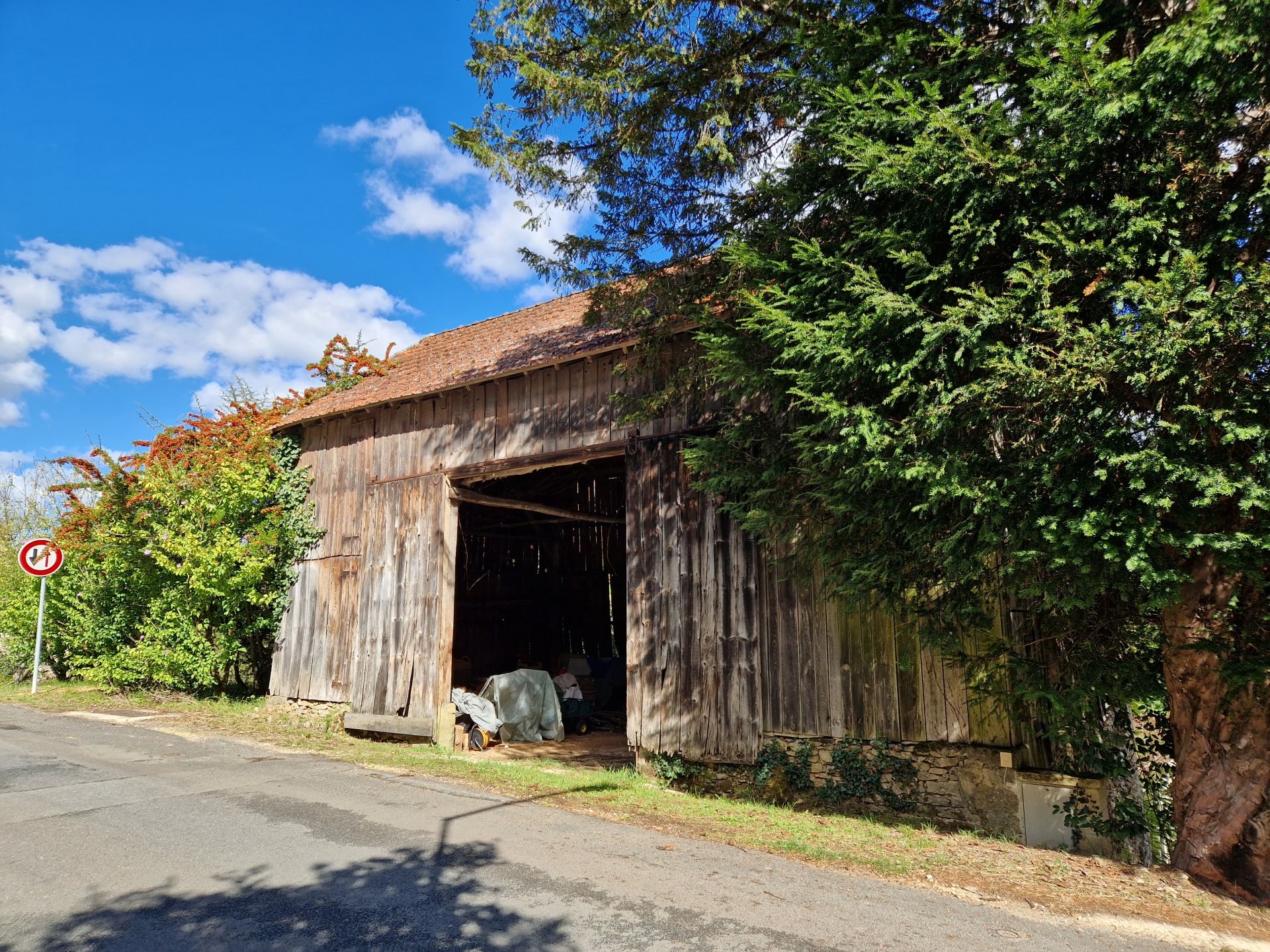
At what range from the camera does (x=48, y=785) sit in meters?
7.21

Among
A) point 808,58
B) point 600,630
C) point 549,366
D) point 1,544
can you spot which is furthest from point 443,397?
point 1,544

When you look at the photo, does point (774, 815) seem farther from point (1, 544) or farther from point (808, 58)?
point (1, 544)

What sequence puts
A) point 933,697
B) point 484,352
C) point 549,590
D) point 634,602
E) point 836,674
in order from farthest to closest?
A: point 549,590 < point 484,352 < point 634,602 < point 836,674 < point 933,697

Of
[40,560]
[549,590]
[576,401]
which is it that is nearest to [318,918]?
[576,401]

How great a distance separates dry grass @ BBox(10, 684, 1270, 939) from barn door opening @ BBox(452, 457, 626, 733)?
6161 mm

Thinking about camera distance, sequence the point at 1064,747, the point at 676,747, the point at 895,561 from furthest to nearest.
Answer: the point at 676,747
the point at 1064,747
the point at 895,561

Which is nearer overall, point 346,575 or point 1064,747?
point 1064,747

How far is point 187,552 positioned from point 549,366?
761cm

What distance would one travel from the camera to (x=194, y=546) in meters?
13.3

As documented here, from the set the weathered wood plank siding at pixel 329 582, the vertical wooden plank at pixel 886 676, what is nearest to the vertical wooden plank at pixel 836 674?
the vertical wooden plank at pixel 886 676

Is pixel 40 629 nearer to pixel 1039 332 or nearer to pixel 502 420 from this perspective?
pixel 502 420

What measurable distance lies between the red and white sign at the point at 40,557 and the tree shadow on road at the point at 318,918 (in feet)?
42.9

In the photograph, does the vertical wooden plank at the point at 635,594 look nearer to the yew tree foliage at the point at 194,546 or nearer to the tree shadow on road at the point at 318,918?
the tree shadow on road at the point at 318,918

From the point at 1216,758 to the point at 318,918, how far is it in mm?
5864
